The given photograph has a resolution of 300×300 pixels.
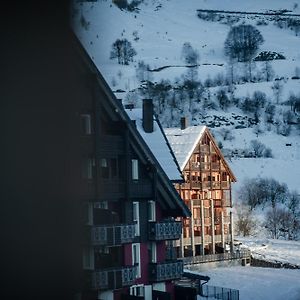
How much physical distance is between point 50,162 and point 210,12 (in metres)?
110

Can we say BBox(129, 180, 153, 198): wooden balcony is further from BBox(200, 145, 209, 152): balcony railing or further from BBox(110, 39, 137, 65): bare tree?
BBox(110, 39, 137, 65): bare tree

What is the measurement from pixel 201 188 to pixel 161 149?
29.4ft

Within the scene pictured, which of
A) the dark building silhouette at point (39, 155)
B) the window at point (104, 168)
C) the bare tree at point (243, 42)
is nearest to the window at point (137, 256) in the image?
the window at point (104, 168)

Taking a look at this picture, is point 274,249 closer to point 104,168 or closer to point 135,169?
point 135,169

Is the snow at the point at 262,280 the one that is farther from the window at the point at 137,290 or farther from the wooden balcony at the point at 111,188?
the wooden balcony at the point at 111,188

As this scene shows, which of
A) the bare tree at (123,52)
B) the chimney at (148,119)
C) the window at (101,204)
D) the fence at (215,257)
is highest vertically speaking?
the bare tree at (123,52)

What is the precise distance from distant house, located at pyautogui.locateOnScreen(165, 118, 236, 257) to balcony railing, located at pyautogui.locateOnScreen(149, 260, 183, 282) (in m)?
8.98

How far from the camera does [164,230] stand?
8703mm

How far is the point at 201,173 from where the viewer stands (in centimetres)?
1967

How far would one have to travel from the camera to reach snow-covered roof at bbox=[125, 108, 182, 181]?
34.9ft

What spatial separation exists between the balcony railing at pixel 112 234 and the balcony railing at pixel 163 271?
112cm

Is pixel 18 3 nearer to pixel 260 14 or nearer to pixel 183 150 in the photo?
pixel 183 150

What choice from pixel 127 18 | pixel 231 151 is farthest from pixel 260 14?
pixel 231 151

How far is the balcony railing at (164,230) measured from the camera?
339 inches
